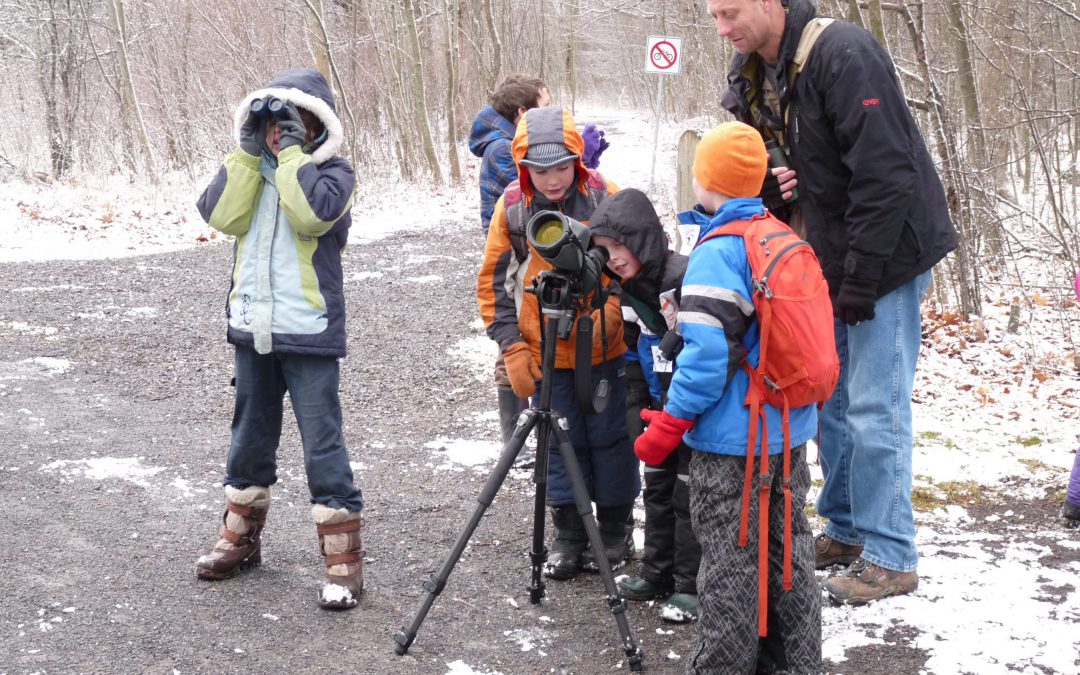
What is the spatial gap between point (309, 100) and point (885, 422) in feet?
8.11

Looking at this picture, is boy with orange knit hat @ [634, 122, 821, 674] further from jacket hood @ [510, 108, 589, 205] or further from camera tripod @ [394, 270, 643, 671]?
jacket hood @ [510, 108, 589, 205]

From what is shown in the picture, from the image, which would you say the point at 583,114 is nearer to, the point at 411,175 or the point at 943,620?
the point at 411,175

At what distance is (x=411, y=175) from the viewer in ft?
64.6

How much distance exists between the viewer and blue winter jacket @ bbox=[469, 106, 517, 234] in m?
5.32

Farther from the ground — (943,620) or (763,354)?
(763,354)

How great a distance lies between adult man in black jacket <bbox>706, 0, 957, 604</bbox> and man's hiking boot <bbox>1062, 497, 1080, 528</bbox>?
45.1 inches

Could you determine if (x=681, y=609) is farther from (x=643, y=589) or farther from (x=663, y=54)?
(x=663, y=54)

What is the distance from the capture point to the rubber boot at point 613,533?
161 inches

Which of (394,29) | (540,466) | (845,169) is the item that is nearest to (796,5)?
(845,169)

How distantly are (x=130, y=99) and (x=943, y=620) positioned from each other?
1708cm

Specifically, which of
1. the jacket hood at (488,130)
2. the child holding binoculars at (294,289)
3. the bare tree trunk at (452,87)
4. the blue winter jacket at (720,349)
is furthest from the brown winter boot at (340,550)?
the bare tree trunk at (452,87)

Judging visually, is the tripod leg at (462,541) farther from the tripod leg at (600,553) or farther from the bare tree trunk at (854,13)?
the bare tree trunk at (854,13)

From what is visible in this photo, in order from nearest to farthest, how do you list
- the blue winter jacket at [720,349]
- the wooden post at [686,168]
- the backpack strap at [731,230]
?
the blue winter jacket at [720,349], the backpack strap at [731,230], the wooden post at [686,168]

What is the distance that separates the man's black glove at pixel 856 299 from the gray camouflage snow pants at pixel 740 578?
0.66 m
